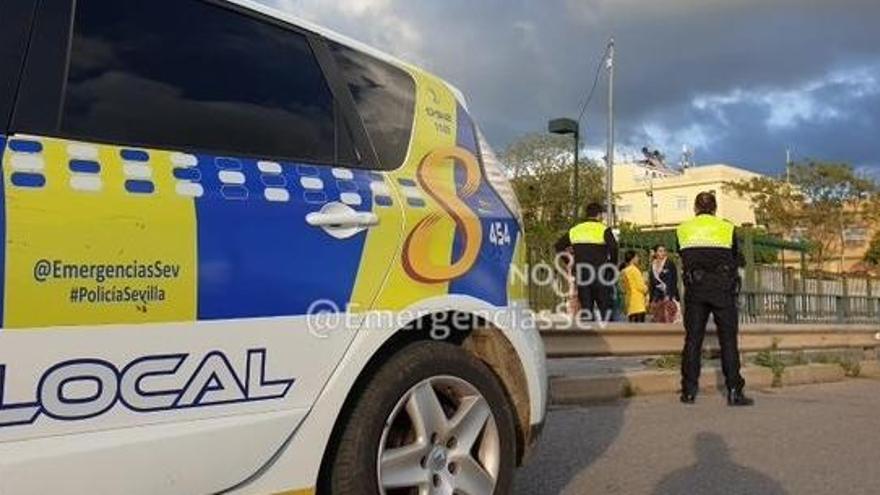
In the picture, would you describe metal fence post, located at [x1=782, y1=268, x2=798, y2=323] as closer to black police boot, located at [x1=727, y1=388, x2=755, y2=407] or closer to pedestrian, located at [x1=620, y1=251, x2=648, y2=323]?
pedestrian, located at [x1=620, y1=251, x2=648, y2=323]

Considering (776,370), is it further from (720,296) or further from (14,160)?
(14,160)

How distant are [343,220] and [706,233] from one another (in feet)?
19.8

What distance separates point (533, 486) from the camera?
5.10 meters

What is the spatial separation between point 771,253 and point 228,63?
58.7 feet

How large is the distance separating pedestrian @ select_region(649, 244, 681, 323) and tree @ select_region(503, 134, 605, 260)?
25081mm

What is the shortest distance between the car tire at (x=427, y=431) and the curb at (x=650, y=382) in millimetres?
4126

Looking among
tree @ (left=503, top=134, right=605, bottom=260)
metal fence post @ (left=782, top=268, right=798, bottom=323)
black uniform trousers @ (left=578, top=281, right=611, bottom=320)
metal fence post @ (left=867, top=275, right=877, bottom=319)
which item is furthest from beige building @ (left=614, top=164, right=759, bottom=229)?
black uniform trousers @ (left=578, top=281, right=611, bottom=320)

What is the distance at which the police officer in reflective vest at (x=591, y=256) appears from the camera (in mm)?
11258

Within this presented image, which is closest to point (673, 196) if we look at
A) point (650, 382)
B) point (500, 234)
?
point (650, 382)

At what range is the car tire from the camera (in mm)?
3285

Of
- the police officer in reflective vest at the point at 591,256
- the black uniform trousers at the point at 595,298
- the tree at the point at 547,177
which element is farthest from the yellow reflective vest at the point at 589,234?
the tree at the point at 547,177

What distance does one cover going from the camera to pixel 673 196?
82.8 metres

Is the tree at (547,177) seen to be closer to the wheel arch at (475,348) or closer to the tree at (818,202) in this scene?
the tree at (818,202)

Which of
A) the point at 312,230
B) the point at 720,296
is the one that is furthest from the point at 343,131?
the point at 720,296
